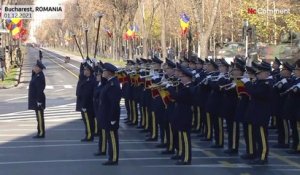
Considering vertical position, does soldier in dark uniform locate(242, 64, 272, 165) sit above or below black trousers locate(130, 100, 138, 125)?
above

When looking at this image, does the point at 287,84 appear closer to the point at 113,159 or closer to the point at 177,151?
the point at 177,151

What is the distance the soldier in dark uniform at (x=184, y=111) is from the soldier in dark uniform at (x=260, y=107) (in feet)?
3.44

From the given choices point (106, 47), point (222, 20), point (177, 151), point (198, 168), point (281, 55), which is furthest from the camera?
point (106, 47)

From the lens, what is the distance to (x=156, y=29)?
293 feet

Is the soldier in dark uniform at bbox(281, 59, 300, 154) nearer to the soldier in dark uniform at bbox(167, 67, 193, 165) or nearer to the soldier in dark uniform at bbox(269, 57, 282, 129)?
the soldier in dark uniform at bbox(269, 57, 282, 129)

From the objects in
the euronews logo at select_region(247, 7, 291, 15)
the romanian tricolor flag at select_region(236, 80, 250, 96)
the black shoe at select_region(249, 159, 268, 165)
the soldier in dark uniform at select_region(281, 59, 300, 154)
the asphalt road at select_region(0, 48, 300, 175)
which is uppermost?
the euronews logo at select_region(247, 7, 291, 15)

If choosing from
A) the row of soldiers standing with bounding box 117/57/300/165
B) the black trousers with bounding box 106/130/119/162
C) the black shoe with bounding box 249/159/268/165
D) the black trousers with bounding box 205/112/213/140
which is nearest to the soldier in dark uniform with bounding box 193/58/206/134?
the row of soldiers standing with bounding box 117/57/300/165

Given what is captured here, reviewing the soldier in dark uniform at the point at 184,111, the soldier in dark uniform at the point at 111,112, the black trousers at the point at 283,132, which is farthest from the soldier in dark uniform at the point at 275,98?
the soldier in dark uniform at the point at 111,112

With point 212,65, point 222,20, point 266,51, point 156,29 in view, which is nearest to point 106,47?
point 156,29

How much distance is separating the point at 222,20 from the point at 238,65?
53239 millimetres

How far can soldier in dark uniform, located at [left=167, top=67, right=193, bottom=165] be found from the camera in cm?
1192

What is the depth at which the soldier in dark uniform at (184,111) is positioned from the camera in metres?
11.9

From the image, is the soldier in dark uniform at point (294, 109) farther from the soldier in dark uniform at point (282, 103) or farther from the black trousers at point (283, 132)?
the black trousers at point (283, 132)

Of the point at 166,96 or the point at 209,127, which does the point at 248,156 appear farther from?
the point at 209,127
